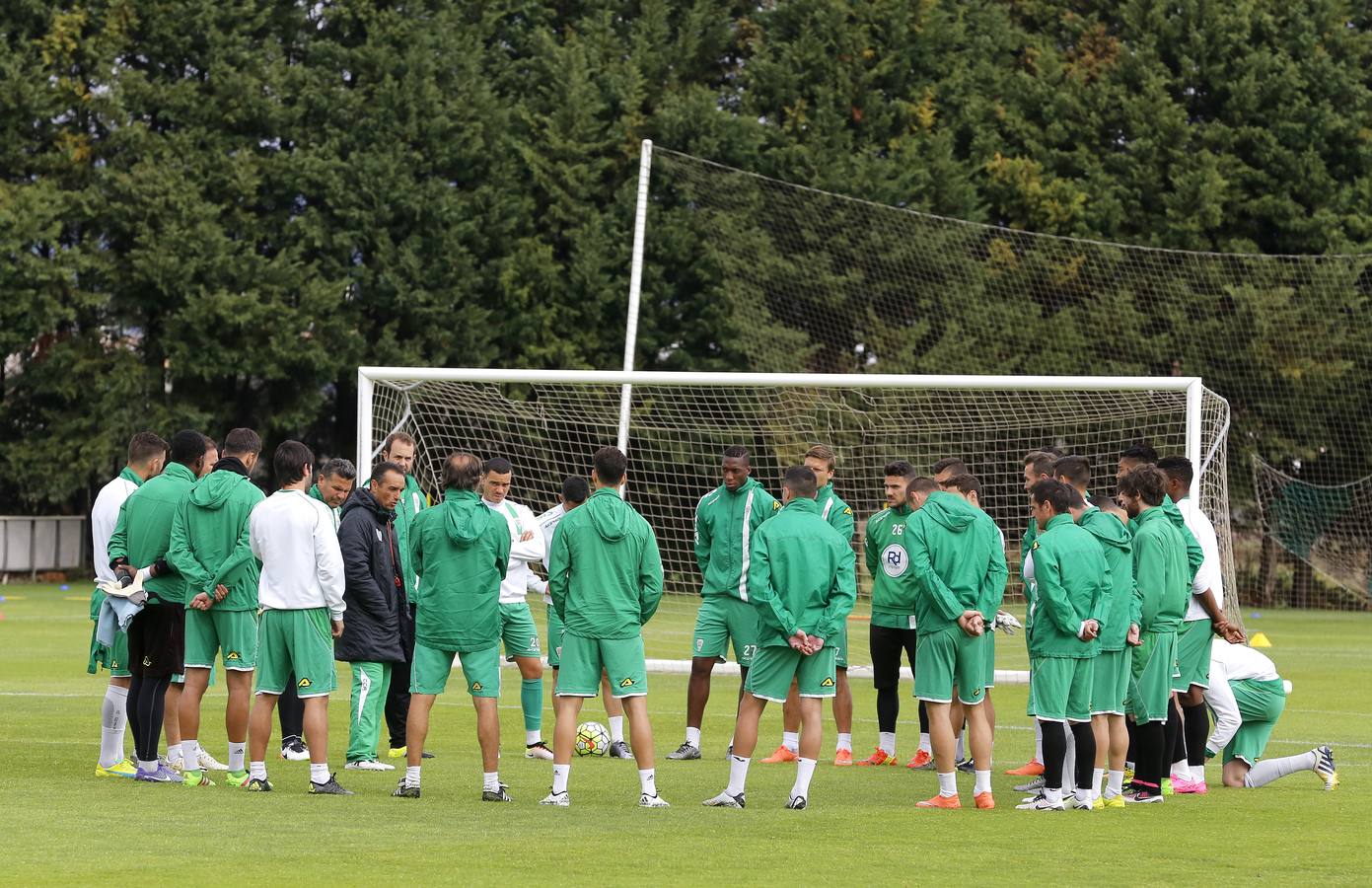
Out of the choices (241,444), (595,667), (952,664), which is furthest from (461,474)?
(952,664)

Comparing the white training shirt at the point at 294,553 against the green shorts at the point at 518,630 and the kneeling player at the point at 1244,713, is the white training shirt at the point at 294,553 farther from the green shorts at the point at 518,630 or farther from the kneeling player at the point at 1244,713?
the kneeling player at the point at 1244,713

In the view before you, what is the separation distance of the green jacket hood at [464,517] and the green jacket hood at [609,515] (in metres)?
0.58

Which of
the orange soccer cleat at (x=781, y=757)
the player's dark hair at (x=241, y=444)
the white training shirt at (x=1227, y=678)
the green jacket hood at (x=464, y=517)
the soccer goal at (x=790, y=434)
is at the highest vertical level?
the soccer goal at (x=790, y=434)

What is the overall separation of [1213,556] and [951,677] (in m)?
2.13

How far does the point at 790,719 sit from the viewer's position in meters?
12.0

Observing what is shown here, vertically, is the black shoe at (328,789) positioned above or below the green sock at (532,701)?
below

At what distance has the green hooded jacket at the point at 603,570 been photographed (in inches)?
378

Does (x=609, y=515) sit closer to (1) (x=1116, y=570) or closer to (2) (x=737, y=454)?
(2) (x=737, y=454)

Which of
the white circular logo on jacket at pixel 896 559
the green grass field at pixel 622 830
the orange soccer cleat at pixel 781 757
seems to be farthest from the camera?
the orange soccer cleat at pixel 781 757

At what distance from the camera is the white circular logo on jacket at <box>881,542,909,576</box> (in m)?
10.9

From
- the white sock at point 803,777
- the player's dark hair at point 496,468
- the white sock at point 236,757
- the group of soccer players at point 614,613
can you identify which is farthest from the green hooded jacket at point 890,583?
the white sock at point 236,757

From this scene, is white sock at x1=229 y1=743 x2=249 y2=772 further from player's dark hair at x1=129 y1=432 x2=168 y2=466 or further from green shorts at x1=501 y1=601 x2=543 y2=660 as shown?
green shorts at x1=501 y1=601 x2=543 y2=660

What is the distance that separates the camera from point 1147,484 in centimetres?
1016

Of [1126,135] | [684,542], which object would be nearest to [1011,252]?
[1126,135]
